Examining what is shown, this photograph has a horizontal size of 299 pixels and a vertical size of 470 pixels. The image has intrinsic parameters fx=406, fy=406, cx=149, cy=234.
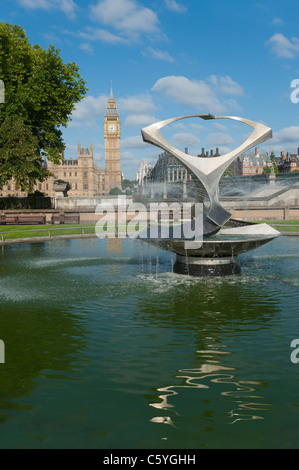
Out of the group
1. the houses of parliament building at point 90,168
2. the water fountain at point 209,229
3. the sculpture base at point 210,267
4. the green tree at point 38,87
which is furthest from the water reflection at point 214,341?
the houses of parliament building at point 90,168

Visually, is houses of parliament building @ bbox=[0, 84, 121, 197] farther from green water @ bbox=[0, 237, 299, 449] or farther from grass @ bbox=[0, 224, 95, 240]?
green water @ bbox=[0, 237, 299, 449]

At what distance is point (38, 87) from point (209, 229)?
2417 cm

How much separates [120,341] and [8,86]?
30321mm

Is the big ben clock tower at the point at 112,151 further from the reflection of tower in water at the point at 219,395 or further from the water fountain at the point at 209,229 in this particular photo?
the reflection of tower in water at the point at 219,395

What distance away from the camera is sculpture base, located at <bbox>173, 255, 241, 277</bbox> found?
40.8ft

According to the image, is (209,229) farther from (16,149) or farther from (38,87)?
(38,87)

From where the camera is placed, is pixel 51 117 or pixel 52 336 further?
pixel 51 117

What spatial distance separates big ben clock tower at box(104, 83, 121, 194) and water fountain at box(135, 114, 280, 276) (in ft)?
480

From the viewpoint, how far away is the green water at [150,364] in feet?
13.3

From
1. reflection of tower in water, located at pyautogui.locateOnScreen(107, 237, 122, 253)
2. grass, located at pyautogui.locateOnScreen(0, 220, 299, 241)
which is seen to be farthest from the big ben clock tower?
reflection of tower in water, located at pyautogui.locateOnScreen(107, 237, 122, 253)

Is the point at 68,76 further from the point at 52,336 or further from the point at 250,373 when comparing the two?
the point at 250,373
